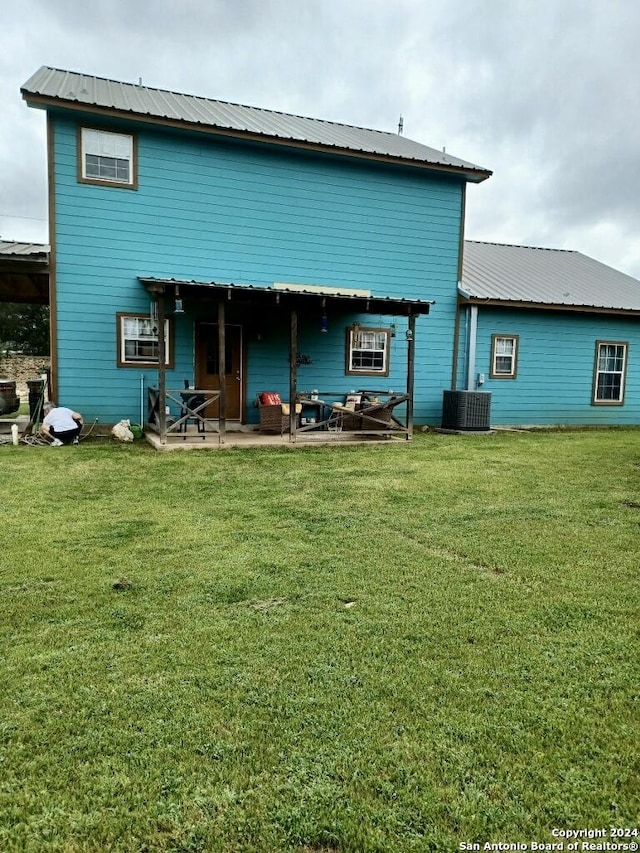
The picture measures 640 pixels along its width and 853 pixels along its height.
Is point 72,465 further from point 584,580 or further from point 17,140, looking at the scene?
point 17,140

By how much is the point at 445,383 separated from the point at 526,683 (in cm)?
1072

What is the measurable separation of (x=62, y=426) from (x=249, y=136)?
6.45m

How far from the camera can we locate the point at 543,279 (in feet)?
48.4

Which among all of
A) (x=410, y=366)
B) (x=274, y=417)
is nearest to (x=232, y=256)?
(x=274, y=417)

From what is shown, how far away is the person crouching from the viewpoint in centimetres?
895

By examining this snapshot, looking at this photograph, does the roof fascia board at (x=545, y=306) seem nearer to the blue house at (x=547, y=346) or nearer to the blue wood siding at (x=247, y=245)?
the blue house at (x=547, y=346)

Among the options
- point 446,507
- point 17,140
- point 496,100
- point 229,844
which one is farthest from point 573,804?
point 17,140

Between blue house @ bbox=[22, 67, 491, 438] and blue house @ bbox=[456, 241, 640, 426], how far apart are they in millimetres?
815

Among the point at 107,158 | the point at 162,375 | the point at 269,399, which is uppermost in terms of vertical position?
the point at 107,158

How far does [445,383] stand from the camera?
498 inches

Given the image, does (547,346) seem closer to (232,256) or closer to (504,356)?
(504,356)

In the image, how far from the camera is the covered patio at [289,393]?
8734 millimetres

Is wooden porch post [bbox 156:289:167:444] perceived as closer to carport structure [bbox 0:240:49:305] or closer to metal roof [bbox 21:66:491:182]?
carport structure [bbox 0:240:49:305]

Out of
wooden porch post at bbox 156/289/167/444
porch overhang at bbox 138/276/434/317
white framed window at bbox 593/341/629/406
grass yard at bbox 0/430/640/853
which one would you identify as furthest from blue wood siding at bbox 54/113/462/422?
grass yard at bbox 0/430/640/853
